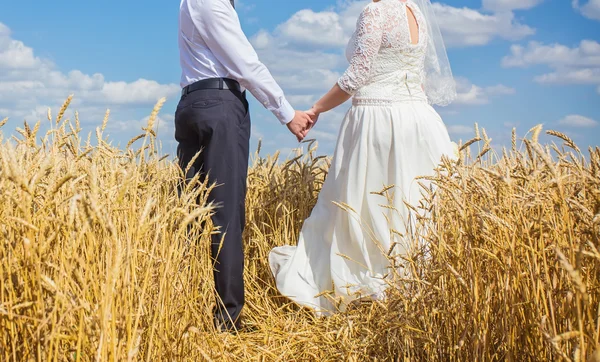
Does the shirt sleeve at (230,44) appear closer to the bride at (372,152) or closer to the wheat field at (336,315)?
the bride at (372,152)

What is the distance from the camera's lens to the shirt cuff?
353 centimetres

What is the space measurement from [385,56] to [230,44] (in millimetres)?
943

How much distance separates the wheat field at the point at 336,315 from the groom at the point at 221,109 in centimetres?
17

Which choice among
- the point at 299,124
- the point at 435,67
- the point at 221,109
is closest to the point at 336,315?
the point at 299,124

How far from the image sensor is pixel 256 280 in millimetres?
4168

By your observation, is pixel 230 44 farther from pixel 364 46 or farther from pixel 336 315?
pixel 336 315

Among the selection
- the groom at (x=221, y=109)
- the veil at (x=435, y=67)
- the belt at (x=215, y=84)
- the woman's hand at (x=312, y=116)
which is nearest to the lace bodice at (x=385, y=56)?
the veil at (x=435, y=67)

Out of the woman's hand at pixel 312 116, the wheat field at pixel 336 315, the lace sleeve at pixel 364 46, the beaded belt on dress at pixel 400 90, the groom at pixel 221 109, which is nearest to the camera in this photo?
the wheat field at pixel 336 315

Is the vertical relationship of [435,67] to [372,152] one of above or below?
above

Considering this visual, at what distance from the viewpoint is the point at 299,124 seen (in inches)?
144

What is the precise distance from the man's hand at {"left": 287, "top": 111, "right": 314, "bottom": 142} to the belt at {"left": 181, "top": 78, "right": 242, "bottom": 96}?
1.53 feet

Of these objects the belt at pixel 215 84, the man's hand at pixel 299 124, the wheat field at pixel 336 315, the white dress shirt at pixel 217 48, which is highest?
the white dress shirt at pixel 217 48

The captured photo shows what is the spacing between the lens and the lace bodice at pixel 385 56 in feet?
11.4

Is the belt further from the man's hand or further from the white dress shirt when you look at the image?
the man's hand
